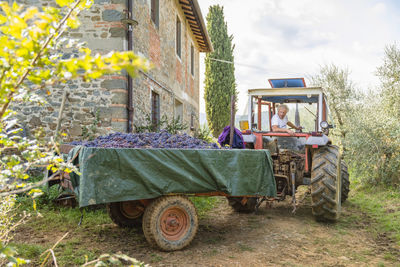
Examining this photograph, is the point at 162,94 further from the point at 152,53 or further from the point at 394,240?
the point at 394,240

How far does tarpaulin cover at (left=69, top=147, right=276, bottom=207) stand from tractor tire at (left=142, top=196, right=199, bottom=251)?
0.16 metres

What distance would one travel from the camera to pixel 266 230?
196 inches

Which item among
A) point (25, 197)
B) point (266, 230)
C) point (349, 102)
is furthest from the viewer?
point (349, 102)

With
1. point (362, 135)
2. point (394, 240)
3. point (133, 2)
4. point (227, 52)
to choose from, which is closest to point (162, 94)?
point (133, 2)

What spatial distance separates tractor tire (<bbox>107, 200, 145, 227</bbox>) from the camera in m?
4.66

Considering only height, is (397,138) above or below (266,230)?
above

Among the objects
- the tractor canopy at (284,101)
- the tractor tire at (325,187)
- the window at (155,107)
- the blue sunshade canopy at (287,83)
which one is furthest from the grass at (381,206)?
the window at (155,107)

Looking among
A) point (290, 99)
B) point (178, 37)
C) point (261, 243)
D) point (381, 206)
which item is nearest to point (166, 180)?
point (261, 243)

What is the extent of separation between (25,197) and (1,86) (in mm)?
4956

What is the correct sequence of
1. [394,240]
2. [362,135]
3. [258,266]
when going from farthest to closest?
[362,135] < [394,240] < [258,266]

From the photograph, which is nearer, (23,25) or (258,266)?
(23,25)

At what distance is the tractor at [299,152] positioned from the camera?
512cm

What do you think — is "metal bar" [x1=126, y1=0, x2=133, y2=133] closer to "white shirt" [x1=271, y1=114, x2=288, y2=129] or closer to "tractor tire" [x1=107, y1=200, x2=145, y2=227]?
"tractor tire" [x1=107, y1=200, x2=145, y2=227]

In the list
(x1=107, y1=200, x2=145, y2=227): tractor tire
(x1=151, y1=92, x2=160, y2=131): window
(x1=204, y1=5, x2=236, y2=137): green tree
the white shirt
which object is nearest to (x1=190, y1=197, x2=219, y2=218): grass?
(x1=107, y1=200, x2=145, y2=227): tractor tire
